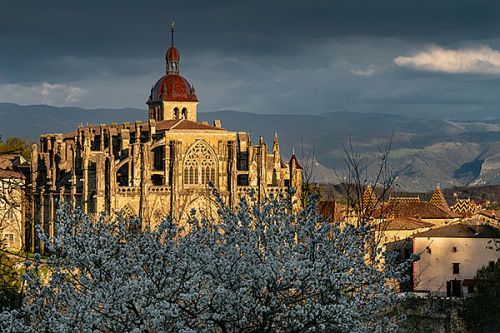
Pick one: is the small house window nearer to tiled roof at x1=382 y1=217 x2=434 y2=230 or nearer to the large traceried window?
the large traceried window

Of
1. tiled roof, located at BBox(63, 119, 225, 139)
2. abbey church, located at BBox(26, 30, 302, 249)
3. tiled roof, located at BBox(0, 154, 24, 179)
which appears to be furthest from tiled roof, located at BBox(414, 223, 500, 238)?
tiled roof, located at BBox(0, 154, 24, 179)

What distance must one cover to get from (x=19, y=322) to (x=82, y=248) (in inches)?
83.7

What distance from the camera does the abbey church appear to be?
70.9m

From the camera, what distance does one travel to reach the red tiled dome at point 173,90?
308 ft

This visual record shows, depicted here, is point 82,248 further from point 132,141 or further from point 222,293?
point 132,141

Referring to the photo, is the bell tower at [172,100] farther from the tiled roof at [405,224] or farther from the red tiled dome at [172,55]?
the tiled roof at [405,224]

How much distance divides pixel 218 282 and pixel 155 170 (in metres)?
55.5

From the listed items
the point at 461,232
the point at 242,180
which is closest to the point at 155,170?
the point at 242,180

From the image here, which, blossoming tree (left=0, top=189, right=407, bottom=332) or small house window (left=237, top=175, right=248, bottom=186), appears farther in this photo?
small house window (left=237, top=175, right=248, bottom=186)

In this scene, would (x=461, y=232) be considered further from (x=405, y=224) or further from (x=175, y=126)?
(x=175, y=126)

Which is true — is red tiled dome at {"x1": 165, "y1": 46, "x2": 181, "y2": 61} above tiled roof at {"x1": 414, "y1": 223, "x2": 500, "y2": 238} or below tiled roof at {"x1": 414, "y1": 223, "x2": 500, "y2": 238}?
above

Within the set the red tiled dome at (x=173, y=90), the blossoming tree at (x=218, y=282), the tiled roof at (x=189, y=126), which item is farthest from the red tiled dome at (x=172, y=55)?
the blossoming tree at (x=218, y=282)

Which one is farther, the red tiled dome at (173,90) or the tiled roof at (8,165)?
the red tiled dome at (173,90)

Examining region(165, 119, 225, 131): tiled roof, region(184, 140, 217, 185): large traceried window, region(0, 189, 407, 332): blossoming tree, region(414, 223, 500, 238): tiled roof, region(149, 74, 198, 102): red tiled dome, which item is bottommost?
region(414, 223, 500, 238): tiled roof
